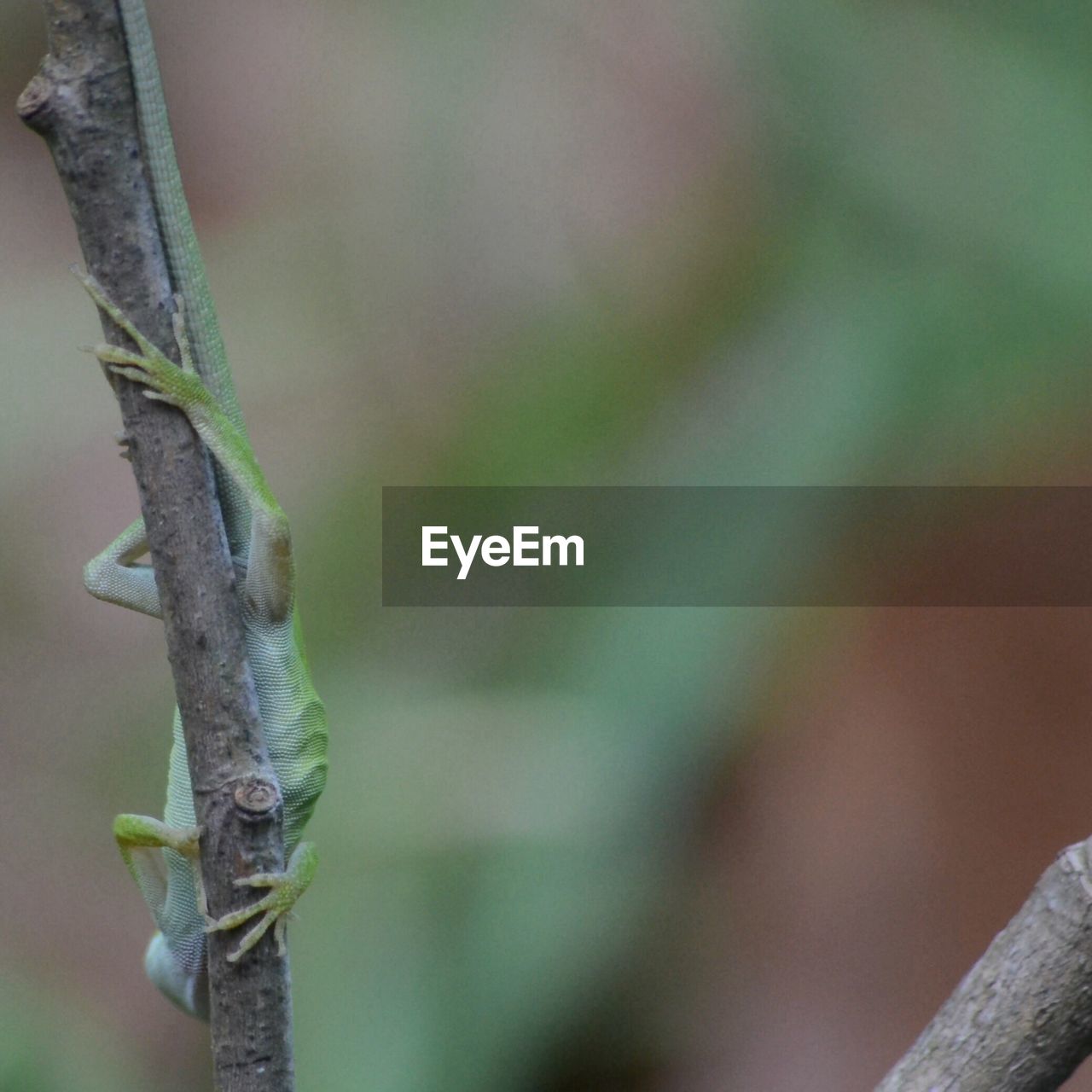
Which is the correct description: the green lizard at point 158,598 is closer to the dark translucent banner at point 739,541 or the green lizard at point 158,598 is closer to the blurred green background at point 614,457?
the blurred green background at point 614,457

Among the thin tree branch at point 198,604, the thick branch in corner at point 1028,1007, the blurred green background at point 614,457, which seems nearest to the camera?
the thick branch in corner at point 1028,1007

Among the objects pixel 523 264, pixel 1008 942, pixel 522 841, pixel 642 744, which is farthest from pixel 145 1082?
pixel 1008 942

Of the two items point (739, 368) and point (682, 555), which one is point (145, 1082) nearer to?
point (682, 555)

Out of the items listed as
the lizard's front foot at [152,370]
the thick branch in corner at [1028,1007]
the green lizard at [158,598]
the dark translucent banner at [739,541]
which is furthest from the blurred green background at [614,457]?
the thick branch in corner at [1028,1007]

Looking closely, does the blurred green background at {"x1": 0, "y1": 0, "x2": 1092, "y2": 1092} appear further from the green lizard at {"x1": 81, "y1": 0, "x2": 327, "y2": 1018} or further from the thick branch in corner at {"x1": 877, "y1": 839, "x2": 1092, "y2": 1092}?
the thick branch in corner at {"x1": 877, "y1": 839, "x2": 1092, "y2": 1092}

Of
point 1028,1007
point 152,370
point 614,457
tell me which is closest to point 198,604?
point 152,370

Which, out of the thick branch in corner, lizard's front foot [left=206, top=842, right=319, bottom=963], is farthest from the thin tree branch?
the thick branch in corner
